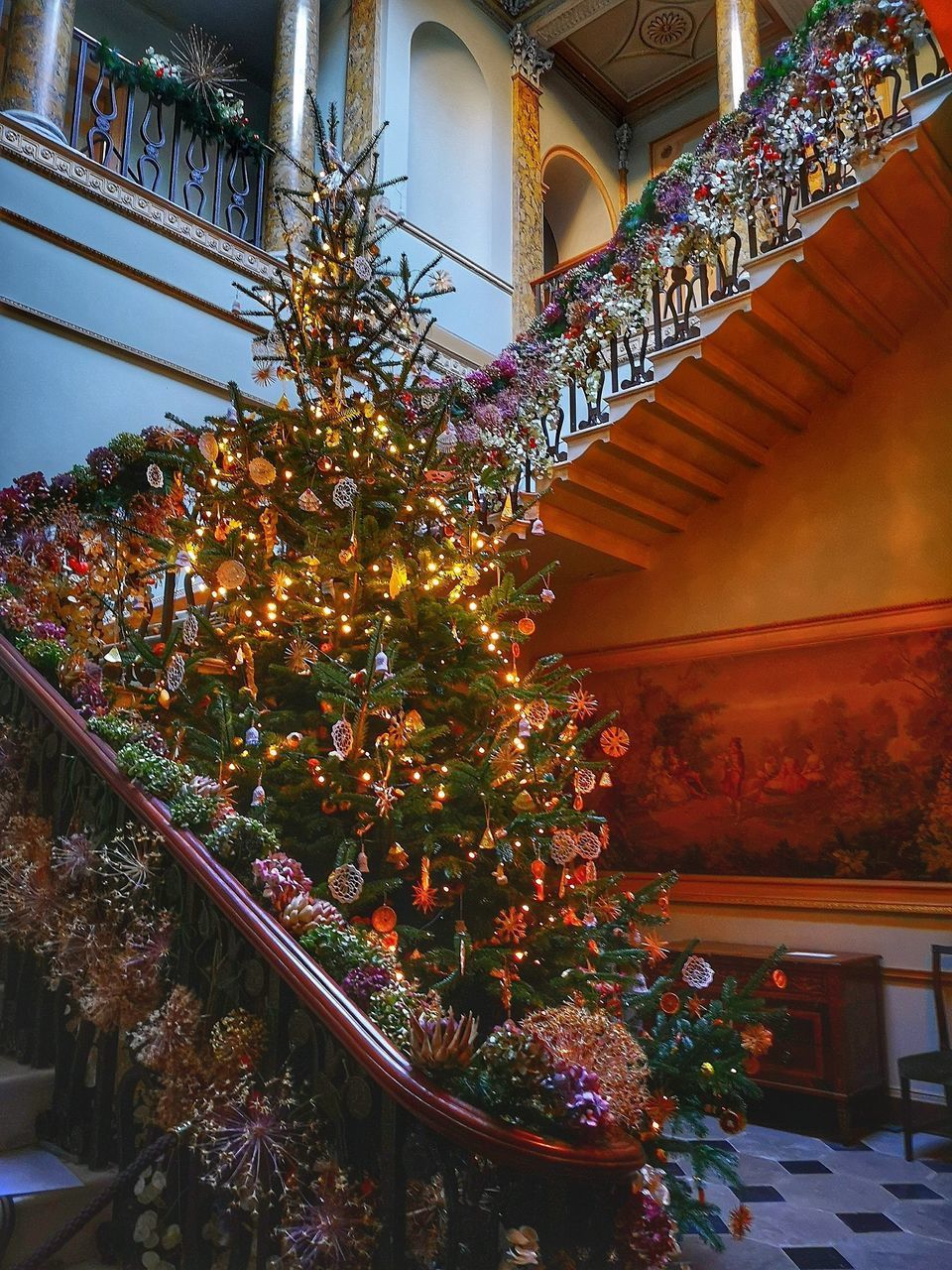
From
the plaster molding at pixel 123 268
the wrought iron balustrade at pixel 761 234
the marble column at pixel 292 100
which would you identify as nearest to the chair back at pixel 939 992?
the wrought iron balustrade at pixel 761 234

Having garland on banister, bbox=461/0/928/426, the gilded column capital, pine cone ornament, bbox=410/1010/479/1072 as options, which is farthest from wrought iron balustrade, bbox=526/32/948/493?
the gilded column capital

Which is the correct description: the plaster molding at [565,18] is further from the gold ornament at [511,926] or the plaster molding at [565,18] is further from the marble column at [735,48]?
the gold ornament at [511,926]

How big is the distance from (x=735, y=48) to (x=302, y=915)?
32.4 feet

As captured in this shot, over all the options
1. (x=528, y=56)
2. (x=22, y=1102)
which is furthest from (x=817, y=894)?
(x=528, y=56)

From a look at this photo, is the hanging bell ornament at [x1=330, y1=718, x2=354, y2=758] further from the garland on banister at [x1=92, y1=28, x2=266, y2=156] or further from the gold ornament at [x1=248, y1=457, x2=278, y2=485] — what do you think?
the garland on banister at [x1=92, y1=28, x2=266, y2=156]

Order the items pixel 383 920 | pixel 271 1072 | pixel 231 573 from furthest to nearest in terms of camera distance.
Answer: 1. pixel 231 573
2. pixel 383 920
3. pixel 271 1072

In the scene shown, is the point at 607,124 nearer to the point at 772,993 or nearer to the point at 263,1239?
the point at 772,993

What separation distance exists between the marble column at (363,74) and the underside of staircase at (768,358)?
493 centimetres

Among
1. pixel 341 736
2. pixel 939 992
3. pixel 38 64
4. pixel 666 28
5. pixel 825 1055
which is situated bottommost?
pixel 825 1055

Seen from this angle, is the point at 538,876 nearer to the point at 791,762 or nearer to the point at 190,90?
the point at 791,762

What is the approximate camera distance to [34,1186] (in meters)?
2.11

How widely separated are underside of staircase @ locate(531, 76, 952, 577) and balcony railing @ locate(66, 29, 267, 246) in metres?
4.27

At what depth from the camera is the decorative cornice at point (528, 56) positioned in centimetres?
1098

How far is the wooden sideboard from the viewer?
5.21 metres
